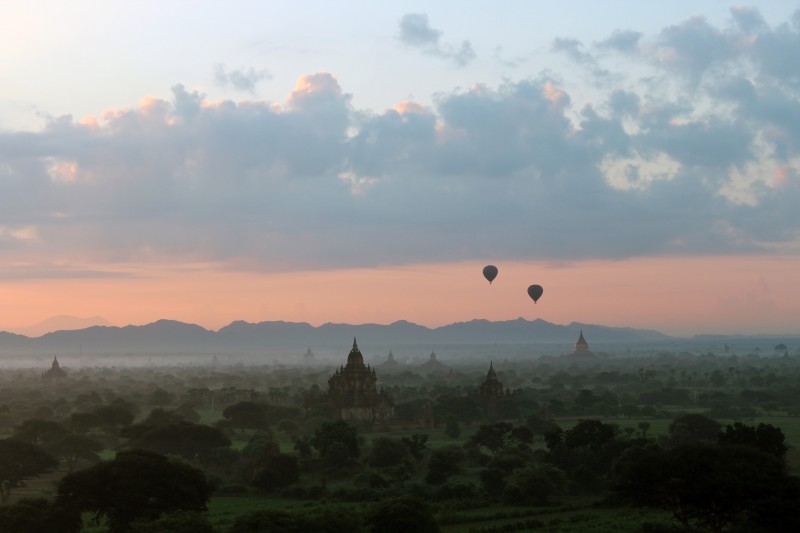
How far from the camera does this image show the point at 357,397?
371 feet

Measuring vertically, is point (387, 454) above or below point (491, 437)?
below

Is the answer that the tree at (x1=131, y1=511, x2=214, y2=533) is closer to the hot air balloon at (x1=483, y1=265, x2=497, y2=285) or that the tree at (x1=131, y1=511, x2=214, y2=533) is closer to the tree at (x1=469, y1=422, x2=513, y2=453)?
the tree at (x1=469, y1=422, x2=513, y2=453)

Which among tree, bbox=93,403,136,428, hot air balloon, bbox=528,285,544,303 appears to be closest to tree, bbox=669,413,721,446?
tree, bbox=93,403,136,428

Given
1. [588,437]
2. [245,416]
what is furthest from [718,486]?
[245,416]

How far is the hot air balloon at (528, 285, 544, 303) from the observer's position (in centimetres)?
16862

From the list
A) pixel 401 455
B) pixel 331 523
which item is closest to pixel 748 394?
pixel 401 455

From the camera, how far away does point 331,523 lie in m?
44.0

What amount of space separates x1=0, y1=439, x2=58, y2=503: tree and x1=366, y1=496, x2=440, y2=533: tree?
1073 inches

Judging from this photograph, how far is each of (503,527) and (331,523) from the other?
11190 millimetres

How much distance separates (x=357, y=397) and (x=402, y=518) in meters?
66.4

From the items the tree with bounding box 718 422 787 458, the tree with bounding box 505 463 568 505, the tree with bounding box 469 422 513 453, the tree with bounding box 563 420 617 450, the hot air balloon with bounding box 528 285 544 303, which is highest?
the hot air balloon with bounding box 528 285 544 303

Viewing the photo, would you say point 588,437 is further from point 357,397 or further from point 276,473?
point 357,397

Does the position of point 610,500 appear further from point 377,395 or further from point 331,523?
point 377,395

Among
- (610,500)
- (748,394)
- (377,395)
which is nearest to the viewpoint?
(610,500)
